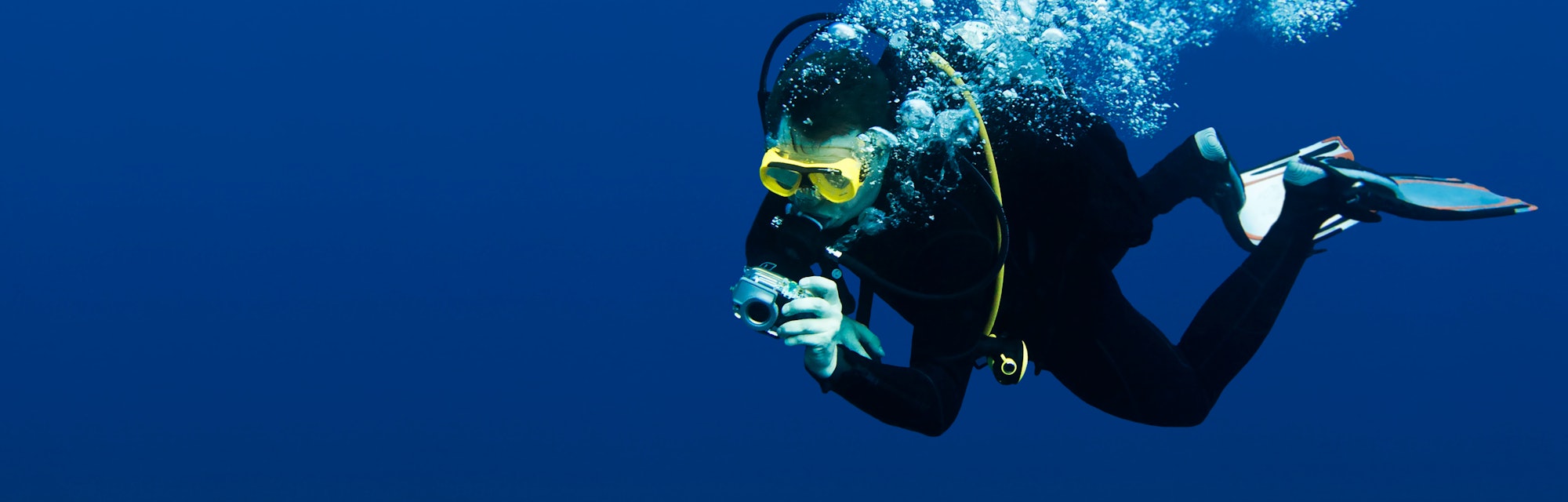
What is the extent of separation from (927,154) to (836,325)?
462mm

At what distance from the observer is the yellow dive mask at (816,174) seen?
6.98 ft

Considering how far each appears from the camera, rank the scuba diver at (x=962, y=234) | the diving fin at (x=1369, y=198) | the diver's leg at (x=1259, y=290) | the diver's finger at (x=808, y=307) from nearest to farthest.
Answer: the diver's finger at (x=808, y=307), the scuba diver at (x=962, y=234), the diving fin at (x=1369, y=198), the diver's leg at (x=1259, y=290)

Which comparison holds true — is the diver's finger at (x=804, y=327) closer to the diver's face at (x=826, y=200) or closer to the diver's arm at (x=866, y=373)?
the diver's arm at (x=866, y=373)

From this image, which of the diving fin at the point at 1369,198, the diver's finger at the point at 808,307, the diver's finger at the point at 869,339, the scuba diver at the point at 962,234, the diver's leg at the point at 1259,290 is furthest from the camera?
the diver's leg at the point at 1259,290

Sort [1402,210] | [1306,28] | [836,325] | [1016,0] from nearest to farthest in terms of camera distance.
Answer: [836,325] → [1016,0] → [1402,210] → [1306,28]

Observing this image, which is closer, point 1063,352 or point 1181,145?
point 1063,352

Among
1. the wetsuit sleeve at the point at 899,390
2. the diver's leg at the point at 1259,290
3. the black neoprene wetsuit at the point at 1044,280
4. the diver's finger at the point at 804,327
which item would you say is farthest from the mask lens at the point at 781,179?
the diver's leg at the point at 1259,290

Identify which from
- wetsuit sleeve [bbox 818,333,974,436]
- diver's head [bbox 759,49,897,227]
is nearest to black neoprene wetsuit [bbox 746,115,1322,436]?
wetsuit sleeve [bbox 818,333,974,436]

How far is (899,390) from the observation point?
2354 mm

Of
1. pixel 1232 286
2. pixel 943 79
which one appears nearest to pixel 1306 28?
pixel 1232 286

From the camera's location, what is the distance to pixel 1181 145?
3.13 meters

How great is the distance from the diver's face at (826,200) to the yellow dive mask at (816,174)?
0.03m

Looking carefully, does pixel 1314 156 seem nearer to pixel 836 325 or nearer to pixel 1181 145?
pixel 1181 145

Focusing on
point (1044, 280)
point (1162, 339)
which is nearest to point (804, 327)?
point (1044, 280)
